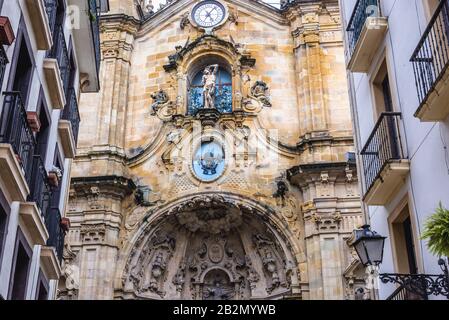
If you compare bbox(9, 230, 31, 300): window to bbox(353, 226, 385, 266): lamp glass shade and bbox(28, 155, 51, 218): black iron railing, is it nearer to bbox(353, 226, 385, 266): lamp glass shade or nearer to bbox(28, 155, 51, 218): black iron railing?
bbox(28, 155, 51, 218): black iron railing

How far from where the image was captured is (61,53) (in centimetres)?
1286

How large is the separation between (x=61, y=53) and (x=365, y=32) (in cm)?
576

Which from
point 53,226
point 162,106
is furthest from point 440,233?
point 162,106

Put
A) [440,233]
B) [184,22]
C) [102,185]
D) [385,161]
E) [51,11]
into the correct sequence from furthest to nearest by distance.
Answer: [184,22], [102,185], [51,11], [385,161], [440,233]

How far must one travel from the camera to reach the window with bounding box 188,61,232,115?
22.5m

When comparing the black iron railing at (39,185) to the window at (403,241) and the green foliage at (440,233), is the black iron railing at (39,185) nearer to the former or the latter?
the window at (403,241)

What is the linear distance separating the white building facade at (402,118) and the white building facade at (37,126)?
513 cm

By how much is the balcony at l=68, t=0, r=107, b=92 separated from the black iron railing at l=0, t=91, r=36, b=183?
15.0 ft

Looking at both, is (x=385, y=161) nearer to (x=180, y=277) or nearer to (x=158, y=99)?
(x=180, y=277)

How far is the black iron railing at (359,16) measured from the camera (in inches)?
432

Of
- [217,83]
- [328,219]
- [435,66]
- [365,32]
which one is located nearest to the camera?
[435,66]

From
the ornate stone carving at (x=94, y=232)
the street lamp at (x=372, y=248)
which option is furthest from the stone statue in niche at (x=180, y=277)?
the street lamp at (x=372, y=248)
